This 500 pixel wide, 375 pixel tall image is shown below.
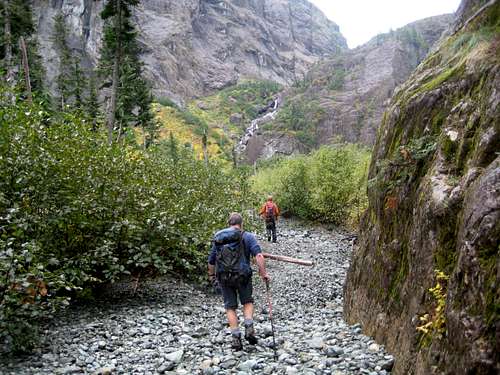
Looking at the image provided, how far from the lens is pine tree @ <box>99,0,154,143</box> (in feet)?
64.0

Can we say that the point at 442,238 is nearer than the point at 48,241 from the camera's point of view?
Yes

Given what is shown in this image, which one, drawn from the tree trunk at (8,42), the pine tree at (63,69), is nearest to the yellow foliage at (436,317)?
the tree trunk at (8,42)

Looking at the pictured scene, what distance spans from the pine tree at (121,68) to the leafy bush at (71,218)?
17.4 ft

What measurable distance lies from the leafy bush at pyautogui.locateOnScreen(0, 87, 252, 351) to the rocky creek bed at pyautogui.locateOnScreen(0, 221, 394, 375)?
1.94 feet

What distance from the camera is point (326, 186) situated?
28953 mm

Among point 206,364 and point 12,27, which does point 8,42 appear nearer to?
point 12,27

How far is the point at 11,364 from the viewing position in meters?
6.43

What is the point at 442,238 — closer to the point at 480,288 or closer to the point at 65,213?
the point at 480,288

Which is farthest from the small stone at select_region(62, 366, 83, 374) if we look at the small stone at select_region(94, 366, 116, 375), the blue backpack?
the blue backpack

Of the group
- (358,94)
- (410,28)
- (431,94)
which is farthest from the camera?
(410,28)

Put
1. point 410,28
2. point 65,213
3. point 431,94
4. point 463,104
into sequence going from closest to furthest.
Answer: point 463,104 < point 431,94 < point 65,213 < point 410,28

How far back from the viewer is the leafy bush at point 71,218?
6617mm

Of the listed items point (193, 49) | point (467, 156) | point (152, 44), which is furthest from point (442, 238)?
point (193, 49)

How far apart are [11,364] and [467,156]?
6939mm
